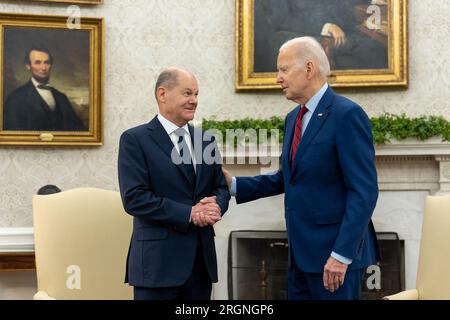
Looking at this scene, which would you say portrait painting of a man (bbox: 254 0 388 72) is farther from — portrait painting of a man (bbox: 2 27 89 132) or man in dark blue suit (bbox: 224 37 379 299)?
man in dark blue suit (bbox: 224 37 379 299)

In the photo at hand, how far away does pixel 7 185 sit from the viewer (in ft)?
14.9

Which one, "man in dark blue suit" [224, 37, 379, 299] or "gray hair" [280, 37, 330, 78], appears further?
"gray hair" [280, 37, 330, 78]

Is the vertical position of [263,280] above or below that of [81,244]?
below

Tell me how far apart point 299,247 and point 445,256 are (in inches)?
35.7

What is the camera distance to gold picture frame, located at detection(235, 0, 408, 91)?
4.50 meters

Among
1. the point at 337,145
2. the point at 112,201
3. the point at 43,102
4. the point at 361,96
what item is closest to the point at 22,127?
the point at 43,102

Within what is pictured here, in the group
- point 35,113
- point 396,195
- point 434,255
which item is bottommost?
point 434,255

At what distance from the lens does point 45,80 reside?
4.54m

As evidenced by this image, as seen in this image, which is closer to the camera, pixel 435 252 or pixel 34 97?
pixel 435 252

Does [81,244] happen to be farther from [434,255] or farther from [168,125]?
[434,255]

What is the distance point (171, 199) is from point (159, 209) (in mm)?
112

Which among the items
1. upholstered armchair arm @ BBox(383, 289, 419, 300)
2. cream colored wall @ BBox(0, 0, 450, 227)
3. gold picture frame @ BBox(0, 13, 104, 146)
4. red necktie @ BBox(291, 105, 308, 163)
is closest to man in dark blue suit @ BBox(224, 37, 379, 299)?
red necktie @ BBox(291, 105, 308, 163)

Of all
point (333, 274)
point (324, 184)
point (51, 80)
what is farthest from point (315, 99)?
point (51, 80)

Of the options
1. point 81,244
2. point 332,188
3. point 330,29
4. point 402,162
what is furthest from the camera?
point 330,29
